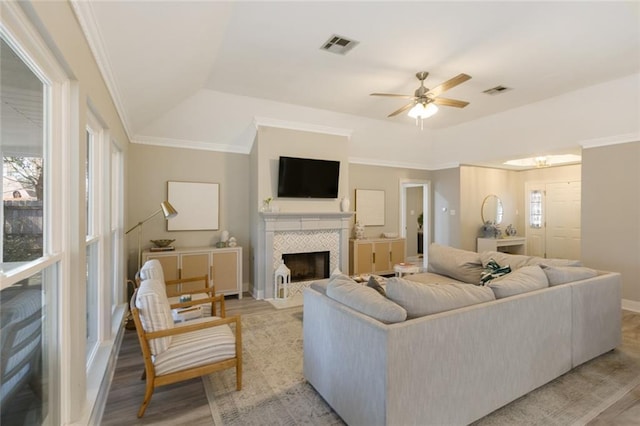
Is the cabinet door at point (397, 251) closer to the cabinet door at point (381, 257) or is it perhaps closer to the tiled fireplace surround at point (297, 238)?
the cabinet door at point (381, 257)

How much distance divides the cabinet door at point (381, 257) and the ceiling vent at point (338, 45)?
3921 mm

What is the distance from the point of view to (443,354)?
5.80 ft

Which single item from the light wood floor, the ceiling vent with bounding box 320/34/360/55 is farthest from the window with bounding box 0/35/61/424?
the ceiling vent with bounding box 320/34/360/55

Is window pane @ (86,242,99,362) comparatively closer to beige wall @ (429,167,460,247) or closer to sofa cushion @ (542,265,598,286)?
sofa cushion @ (542,265,598,286)

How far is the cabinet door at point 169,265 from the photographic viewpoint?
4.42 m

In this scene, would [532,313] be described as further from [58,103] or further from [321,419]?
[58,103]

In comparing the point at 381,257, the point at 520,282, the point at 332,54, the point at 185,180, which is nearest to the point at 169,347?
the point at 520,282

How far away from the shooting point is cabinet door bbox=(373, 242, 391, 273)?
247 inches

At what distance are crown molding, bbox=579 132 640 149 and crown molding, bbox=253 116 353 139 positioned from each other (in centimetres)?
368

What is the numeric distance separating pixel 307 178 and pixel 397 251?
2.71m

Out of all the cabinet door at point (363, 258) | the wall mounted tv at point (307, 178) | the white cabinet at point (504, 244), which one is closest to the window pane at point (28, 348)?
the wall mounted tv at point (307, 178)

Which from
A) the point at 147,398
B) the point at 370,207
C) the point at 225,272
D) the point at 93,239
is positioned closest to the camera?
the point at 147,398

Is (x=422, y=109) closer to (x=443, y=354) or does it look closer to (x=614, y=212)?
(x=443, y=354)

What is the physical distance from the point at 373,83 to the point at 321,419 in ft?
12.8
